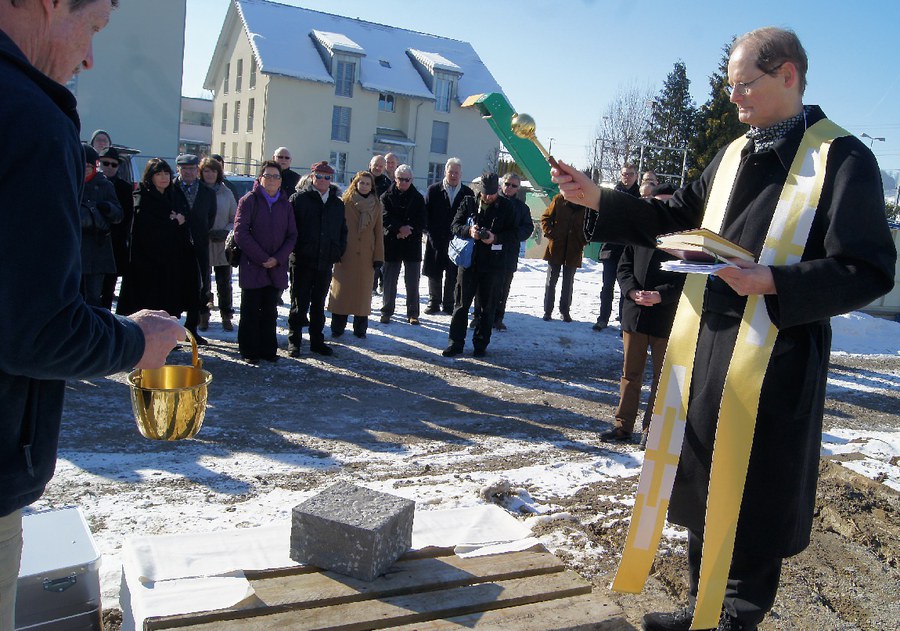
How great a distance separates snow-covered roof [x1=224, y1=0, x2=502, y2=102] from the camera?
36.2 metres

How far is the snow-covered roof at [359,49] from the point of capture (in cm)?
3616

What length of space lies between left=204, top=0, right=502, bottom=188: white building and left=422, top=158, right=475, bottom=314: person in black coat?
25.9m

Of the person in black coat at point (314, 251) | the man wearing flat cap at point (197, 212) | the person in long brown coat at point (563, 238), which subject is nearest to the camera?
the person in black coat at point (314, 251)

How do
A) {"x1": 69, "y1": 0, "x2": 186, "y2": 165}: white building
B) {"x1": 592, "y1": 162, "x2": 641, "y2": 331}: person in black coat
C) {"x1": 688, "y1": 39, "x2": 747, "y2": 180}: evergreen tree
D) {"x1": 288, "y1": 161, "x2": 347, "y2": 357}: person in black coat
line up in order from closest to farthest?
1. {"x1": 288, "y1": 161, "x2": 347, "y2": 357}: person in black coat
2. {"x1": 592, "y1": 162, "x2": 641, "y2": 331}: person in black coat
3. {"x1": 69, "y1": 0, "x2": 186, "y2": 165}: white building
4. {"x1": 688, "y1": 39, "x2": 747, "y2": 180}: evergreen tree

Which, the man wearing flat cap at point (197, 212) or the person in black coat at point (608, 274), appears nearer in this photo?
the man wearing flat cap at point (197, 212)

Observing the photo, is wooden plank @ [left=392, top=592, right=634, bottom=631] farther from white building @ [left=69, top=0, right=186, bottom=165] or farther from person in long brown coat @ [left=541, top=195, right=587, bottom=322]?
white building @ [left=69, top=0, right=186, bottom=165]

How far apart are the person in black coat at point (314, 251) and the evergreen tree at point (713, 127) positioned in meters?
21.9

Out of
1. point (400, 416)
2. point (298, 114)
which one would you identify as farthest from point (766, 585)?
point (298, 114)

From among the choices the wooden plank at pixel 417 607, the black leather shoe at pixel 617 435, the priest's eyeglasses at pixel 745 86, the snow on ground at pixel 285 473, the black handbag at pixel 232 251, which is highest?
the priest's eyeglasses at pixel 745 86

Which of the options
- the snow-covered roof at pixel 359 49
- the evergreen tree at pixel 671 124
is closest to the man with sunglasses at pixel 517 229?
the evergreen tree at pixel 671 124

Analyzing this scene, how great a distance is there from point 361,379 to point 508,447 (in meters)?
2.29

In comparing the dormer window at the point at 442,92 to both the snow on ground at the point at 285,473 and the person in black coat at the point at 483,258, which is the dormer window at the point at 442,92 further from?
the snow on ground at the point at 285,473

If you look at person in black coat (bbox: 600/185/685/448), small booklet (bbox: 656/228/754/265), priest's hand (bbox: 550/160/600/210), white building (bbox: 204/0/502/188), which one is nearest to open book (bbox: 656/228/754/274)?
small booklet (bbox: 656/228/754/265)

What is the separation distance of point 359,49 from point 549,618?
121 feet
